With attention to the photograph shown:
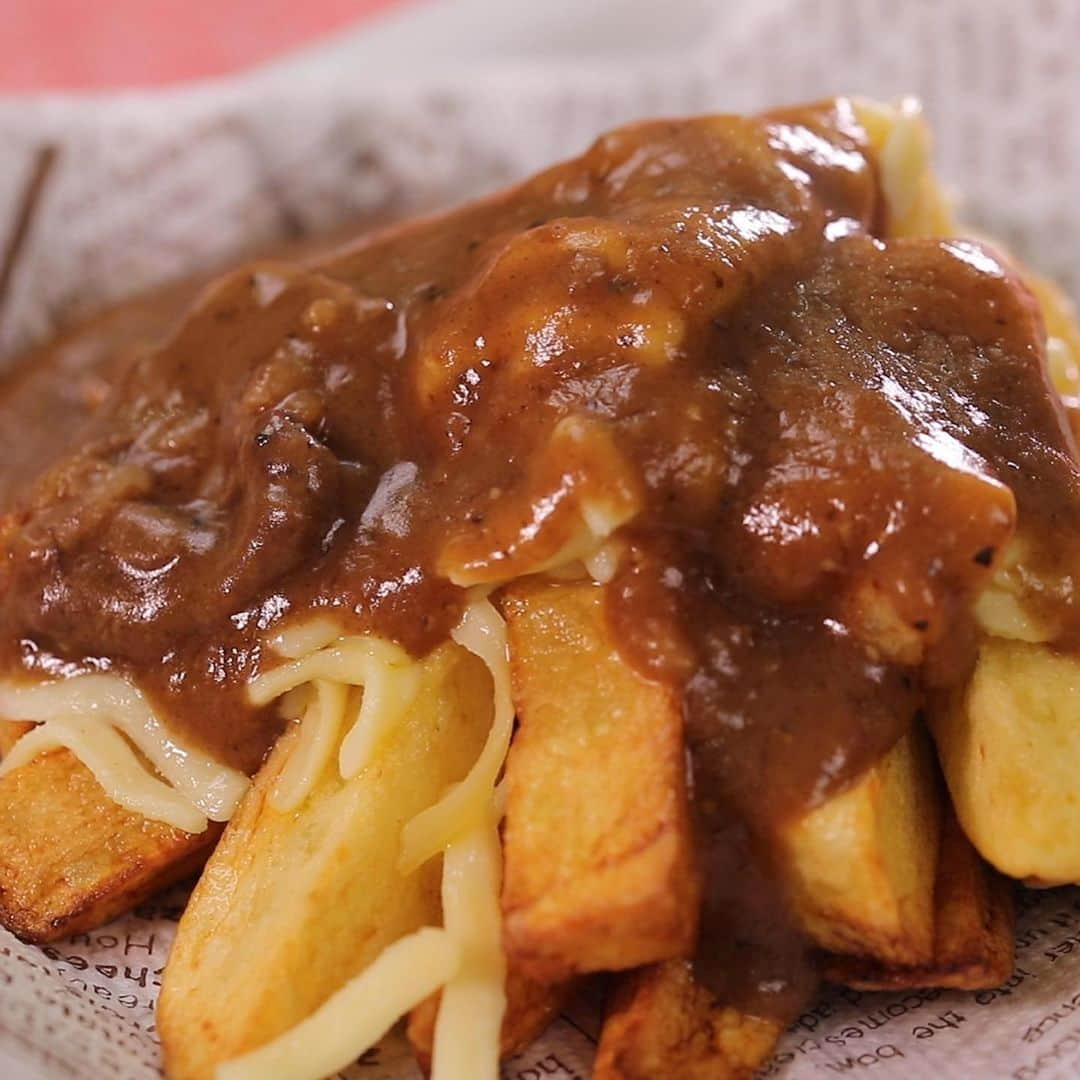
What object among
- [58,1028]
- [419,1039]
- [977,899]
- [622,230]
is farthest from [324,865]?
[622,230]

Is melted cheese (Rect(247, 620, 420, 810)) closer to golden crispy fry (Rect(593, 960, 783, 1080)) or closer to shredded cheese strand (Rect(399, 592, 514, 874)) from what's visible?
shredded cheese strand (Rect(399, 592, 514, 874))

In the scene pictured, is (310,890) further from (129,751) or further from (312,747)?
(129,751)

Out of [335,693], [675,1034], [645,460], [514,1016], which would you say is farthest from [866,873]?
[335,693]

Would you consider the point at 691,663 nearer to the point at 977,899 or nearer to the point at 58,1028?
the point at 977,899

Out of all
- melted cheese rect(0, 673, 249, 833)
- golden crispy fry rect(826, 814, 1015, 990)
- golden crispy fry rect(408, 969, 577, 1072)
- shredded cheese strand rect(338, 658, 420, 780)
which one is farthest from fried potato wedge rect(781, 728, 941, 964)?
melted cheese rect(0, 673, 249, 833)

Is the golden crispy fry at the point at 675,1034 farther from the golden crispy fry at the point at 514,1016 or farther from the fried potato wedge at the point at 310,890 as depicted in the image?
the fried potato wedge at the point at 310,890

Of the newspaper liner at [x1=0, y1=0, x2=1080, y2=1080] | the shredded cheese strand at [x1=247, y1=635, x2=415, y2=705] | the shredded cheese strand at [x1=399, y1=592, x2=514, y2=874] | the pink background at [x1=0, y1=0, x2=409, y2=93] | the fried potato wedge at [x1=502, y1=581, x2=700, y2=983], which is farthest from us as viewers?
the pink background at [x1=0, y1=0, x2=409, y2=93]
